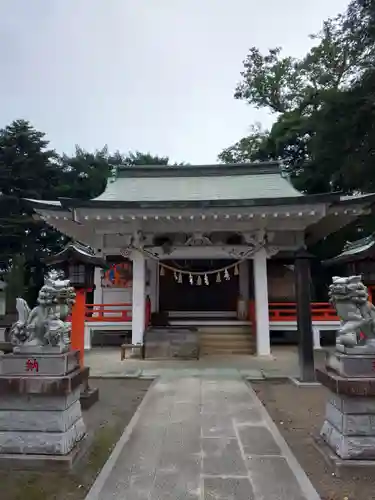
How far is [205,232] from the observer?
10570 millimetres

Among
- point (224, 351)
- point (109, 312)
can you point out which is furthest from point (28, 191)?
point (224, 351)

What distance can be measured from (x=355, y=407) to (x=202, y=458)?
5.39 ft

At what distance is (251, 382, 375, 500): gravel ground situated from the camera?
311 centimetres

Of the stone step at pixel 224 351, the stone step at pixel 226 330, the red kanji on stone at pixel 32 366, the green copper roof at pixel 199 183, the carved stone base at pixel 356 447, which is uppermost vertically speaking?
the green copper roof at pixel 199 183

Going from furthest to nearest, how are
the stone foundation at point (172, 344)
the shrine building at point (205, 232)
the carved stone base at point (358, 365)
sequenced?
the stone foundation at point (172, 344) < the shrine building at point (205, 232) < the carved stone base at point (358, 365)

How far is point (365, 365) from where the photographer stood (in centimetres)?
358

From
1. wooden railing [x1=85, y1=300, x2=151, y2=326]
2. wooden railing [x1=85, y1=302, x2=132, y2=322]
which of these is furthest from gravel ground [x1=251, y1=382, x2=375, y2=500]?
wooden railing [x1=85, y1=302, x2=132, y2=322]

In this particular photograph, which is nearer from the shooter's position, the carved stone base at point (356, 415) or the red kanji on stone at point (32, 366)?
the carved stone base at point (356, 415)

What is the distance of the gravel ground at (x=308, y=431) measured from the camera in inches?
122

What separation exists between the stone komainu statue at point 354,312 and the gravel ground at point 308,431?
1.23 meters

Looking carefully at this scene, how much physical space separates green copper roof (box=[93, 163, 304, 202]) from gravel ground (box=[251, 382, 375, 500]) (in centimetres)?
651

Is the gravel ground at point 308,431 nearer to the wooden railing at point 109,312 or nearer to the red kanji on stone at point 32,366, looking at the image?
the red kanji on stone at point 32,366

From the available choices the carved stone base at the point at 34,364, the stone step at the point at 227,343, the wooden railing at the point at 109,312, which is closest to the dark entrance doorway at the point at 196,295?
the wooden railing at the point at 109,312

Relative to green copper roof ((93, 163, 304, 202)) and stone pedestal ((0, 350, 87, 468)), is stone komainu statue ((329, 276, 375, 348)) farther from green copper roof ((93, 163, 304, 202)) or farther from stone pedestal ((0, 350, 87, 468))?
green copper roof ((93, 163, 304, 202))
